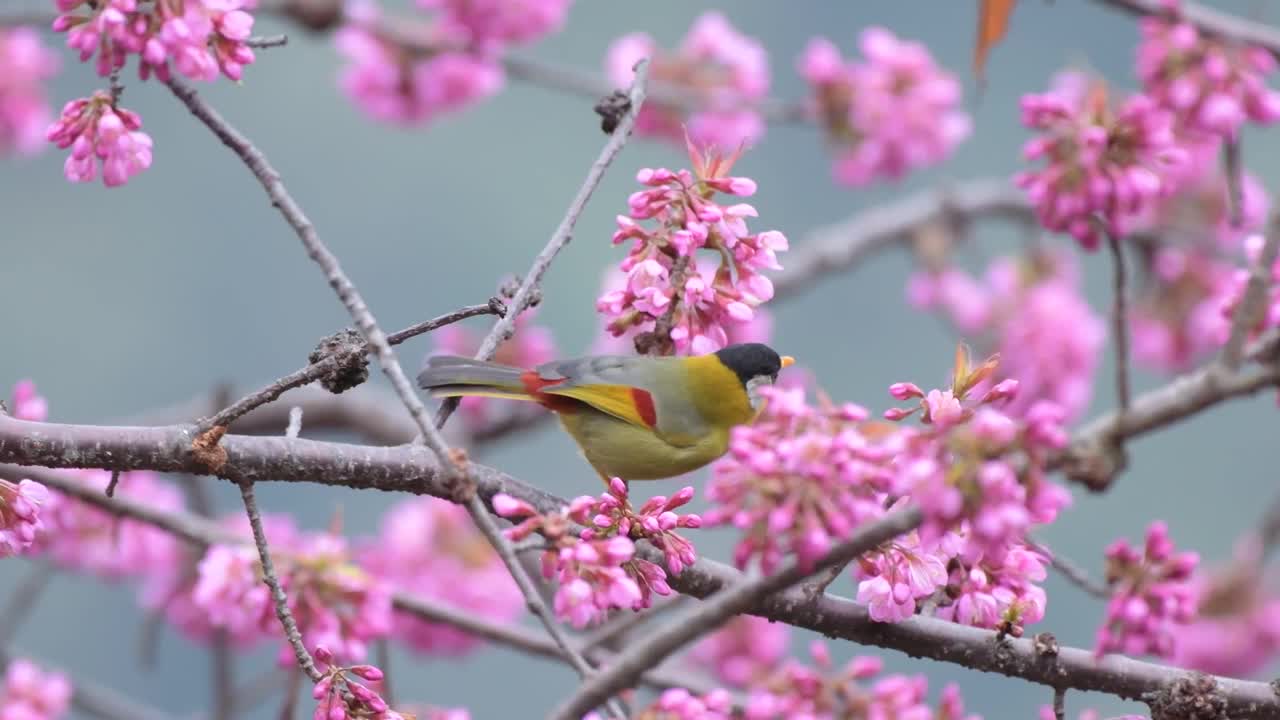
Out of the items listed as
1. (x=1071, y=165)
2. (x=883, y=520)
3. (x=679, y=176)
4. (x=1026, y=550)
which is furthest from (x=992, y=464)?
(x=1071, y=165)

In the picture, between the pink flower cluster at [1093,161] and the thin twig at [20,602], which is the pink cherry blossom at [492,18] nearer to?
the thin twig at [20,602]

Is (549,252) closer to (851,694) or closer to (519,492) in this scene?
(519,492)

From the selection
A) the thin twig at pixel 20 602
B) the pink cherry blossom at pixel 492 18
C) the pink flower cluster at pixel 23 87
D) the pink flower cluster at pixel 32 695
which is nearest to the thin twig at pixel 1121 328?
the thin twig at pixel 20 602

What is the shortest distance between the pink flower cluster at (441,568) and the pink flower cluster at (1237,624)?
2.74 m

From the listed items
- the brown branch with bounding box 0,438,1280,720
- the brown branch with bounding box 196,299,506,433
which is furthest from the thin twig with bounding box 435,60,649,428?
the brown branch with bounding box 0,438,1280,720

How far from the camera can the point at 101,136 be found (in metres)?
2.13

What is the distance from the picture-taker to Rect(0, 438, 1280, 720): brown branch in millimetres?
1964

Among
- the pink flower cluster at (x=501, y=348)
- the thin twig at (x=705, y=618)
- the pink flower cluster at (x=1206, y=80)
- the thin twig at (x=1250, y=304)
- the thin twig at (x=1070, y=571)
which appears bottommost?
the thin twig at (x=705, y=618)

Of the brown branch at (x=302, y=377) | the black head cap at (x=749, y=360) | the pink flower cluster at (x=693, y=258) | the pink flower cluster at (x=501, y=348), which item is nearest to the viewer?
the brown branch at (x=302, y=377)

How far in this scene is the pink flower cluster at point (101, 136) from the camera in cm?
213

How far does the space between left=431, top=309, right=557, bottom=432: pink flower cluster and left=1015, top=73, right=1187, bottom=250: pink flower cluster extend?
8.10ft

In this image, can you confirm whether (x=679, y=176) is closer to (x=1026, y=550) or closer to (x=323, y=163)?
(x=1026, y=550)

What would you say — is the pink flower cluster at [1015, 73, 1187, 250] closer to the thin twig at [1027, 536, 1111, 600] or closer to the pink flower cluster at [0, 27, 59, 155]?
the thin twig at [1027, 536, 1111, 600]

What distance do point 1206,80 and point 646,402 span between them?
1.76 m
